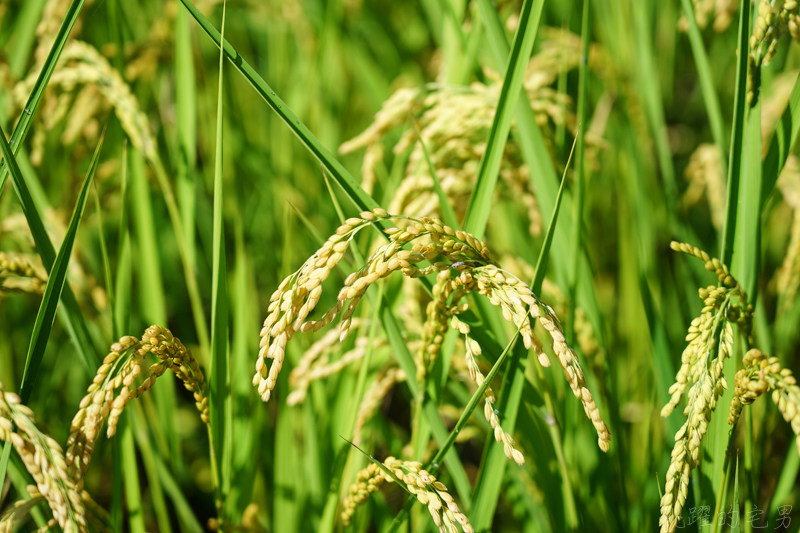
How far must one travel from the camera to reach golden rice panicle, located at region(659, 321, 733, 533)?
83 centimetres

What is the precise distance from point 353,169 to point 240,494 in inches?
67.9

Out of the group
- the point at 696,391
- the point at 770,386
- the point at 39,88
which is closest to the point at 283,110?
the point at 39,88

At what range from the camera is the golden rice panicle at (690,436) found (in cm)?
83

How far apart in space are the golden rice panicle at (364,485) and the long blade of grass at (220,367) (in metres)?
0.30

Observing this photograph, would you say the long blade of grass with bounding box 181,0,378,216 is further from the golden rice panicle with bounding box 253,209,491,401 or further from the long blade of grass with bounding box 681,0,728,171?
the long blade of grass with bounding box 681,0,728,171

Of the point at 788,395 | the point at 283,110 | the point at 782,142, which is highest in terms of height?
the point at 283,110

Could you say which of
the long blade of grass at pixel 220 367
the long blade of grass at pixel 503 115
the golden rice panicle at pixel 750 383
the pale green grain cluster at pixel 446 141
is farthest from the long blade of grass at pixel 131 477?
the golden rice panicle at pixel 750 383

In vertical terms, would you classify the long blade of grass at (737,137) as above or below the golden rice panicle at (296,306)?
above

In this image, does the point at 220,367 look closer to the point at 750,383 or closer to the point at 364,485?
the point at 364,485

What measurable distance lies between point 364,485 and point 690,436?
1.96 ft

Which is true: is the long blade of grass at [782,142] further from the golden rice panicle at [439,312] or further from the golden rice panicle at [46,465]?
the golden rice panicle at [46,465]

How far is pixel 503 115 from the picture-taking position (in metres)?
1.12

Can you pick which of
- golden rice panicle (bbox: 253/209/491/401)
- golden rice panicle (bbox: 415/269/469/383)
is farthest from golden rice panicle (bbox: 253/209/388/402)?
golden rice panicle (bbox: 415/269/469/383)
